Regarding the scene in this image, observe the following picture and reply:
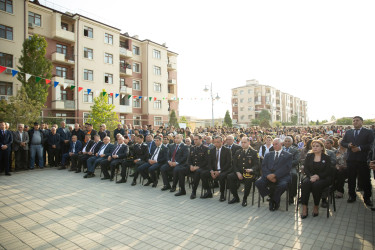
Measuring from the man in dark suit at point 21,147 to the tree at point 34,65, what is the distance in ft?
38.8

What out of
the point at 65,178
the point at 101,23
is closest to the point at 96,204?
the point at 65,178

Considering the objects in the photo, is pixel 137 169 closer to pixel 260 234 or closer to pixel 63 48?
pixel 260 234

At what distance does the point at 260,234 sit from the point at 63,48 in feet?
95.9

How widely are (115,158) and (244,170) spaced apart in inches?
213

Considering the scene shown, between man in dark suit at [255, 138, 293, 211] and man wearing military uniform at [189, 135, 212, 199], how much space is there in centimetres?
163

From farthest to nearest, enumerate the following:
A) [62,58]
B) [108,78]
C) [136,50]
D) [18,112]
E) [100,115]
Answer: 1. [136,50]
2. [108,78]
3. [62,58]
4. [100,115]
5. [18,112]

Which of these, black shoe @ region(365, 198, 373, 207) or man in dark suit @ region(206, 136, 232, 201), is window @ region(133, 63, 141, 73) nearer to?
man in dark suit @ region(206, 136, 232, 201)

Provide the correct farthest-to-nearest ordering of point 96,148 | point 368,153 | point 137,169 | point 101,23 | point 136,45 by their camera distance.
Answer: point 136,45, point 101,23, point 96,148, point 137,169, point 368,153

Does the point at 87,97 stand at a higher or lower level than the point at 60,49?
lower

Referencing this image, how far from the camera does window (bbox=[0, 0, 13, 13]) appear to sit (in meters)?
21.0

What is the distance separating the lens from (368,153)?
5.71m

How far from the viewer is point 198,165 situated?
716 cm

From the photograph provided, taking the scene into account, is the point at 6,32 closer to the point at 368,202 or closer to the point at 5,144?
the point at 5,144

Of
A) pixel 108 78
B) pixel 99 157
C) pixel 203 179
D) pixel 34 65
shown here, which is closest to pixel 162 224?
pixel 203 179
